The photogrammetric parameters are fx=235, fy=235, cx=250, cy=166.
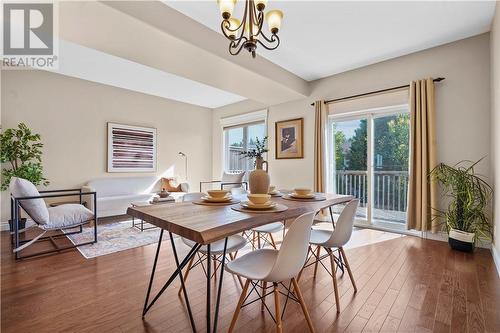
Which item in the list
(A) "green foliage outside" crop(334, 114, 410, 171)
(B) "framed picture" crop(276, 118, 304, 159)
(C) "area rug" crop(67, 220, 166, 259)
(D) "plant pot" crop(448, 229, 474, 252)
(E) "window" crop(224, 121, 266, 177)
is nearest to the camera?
(D) "plant pot" crop(448, 229, 474, 252)

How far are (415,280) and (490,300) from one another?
1.53ft

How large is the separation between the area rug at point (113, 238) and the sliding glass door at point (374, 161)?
10.4 ft

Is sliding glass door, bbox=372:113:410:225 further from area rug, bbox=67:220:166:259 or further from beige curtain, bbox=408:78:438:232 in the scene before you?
area rug, bbox=67:220:166:259

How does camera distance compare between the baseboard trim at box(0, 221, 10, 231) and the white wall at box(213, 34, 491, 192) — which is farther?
the baseboard trim at box(0, 221, 10, 231)

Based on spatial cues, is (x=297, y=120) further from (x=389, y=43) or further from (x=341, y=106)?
(x=389, y=43)

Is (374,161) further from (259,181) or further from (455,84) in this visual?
(259,181)

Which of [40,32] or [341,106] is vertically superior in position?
[40,32]

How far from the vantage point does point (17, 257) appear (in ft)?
8.18

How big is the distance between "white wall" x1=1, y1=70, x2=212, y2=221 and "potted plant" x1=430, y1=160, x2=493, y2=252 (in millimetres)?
5236

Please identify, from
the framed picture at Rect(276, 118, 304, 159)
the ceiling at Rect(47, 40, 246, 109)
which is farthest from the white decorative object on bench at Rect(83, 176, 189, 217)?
the framed picture at Rect(276, 118, 304, 159)

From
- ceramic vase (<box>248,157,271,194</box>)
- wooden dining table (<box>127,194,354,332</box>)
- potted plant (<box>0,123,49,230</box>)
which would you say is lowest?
wooden dining table (<box>127,194,354,332</box>)

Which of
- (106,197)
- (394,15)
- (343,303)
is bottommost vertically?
(343,303)

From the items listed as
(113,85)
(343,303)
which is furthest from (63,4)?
(343,303)

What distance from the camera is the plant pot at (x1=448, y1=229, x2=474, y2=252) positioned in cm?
269
